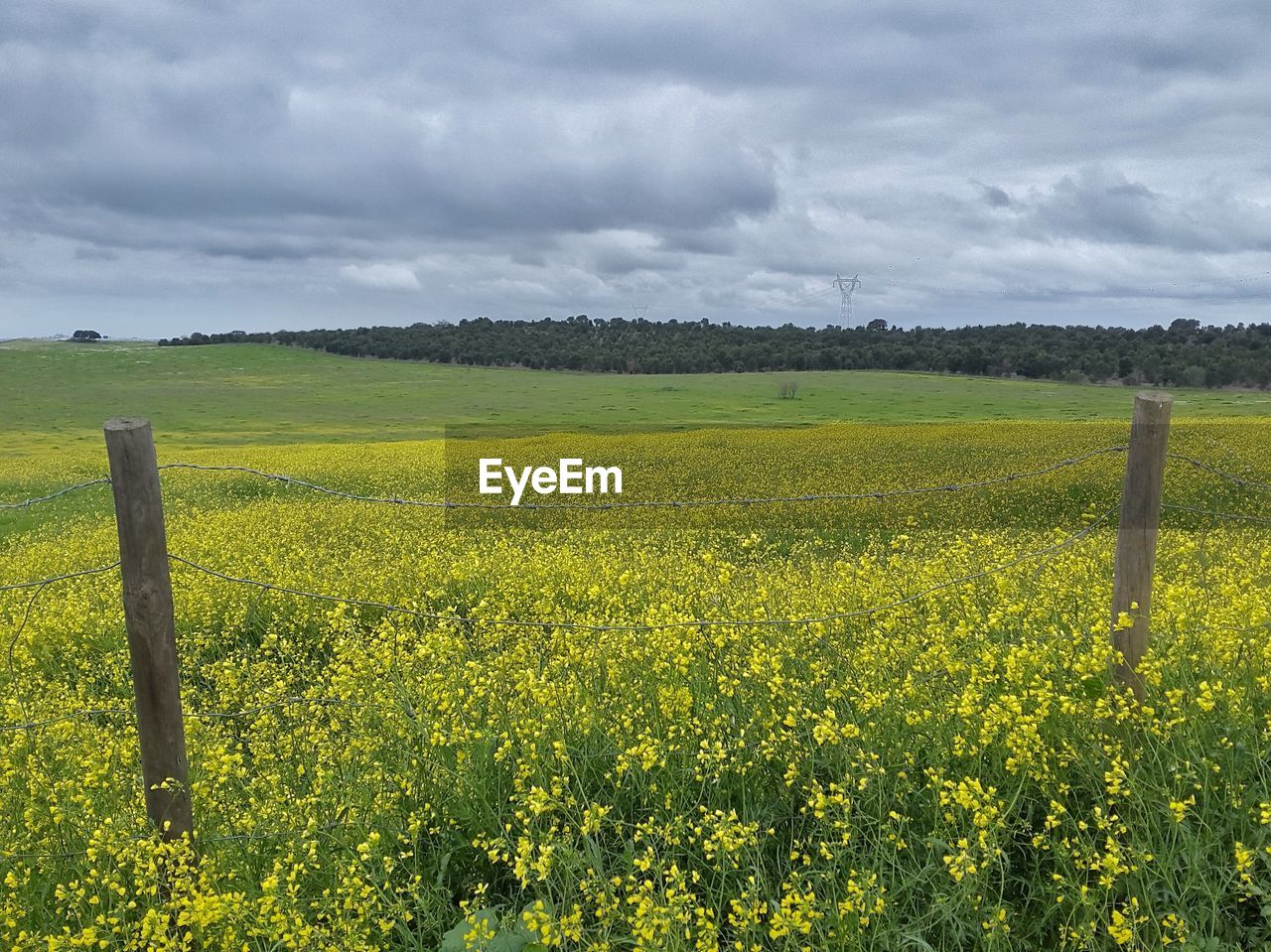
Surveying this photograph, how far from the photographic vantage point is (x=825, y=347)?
290 ft

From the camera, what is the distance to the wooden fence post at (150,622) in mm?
3324

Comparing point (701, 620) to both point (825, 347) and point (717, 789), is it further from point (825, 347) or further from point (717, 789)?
point (825, 347)

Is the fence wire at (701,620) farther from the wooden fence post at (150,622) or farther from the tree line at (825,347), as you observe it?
the tree line at (825,347)

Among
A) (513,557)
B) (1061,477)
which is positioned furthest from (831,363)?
(513,557)

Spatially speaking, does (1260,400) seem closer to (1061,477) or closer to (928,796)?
Answer: (1061,477)

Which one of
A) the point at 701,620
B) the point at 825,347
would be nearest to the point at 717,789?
the point at 701,620

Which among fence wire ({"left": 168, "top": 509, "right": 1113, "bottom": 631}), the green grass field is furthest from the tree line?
fence wire ({"left": 168, "top": 509, "right": 1113, "bottom": 631})

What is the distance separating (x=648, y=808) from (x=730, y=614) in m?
1.92

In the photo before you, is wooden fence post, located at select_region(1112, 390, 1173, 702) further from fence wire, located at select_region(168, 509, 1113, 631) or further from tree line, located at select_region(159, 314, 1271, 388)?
tree line, located at select_region(159, 314, 1271, 388)

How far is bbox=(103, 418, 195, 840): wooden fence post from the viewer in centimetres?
332

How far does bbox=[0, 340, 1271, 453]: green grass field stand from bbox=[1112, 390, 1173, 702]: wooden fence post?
122ft

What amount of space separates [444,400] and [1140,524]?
64689 millimetres

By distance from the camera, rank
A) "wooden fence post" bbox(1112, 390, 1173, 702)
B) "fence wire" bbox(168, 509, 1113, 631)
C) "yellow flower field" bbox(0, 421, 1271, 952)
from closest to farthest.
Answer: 1. "yellow flower field" bbox(0, 421, 1271, 952)
2. "wooden fence post" bbox(1112, 390, 1173, 702)
3. "fence wire" bbox(168, 509, 1113, 631)

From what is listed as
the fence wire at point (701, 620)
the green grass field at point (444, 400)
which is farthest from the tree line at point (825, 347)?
the fence wire at point (701, 620)
